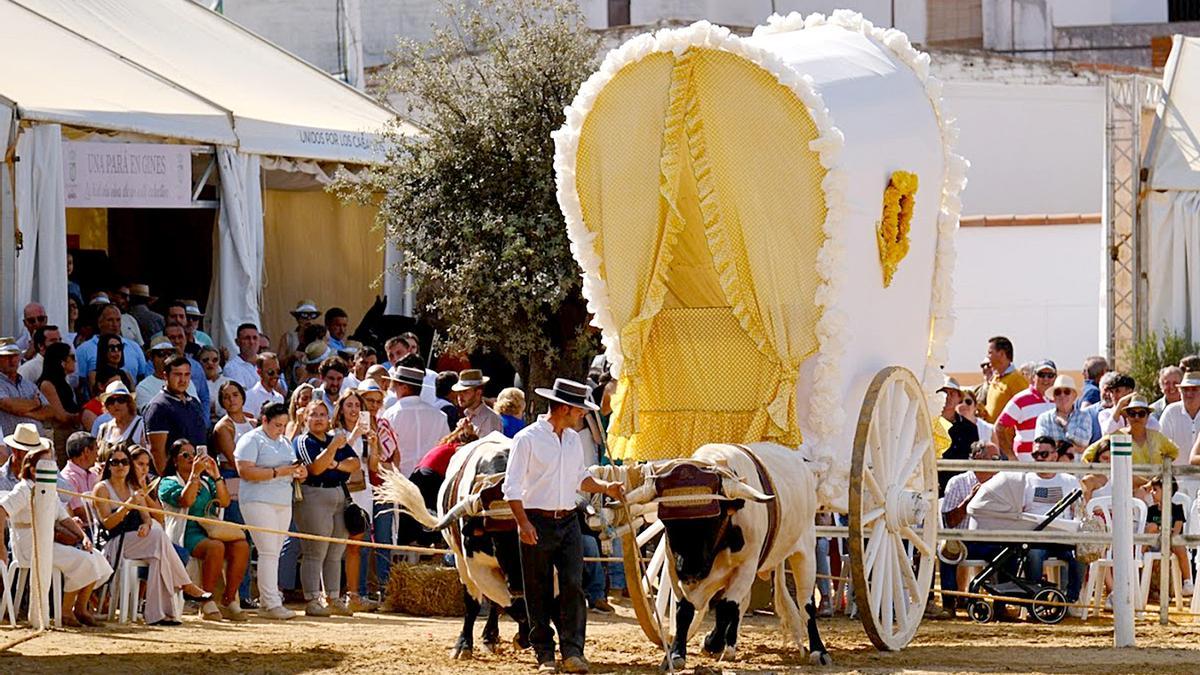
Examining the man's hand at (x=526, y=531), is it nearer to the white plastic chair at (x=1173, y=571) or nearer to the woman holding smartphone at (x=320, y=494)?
the woman holding smartphone at (x=320, y=494)

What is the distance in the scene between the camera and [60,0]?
21.8 m

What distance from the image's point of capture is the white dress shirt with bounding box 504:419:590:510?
447 inches

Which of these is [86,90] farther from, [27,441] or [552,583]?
[552,583]

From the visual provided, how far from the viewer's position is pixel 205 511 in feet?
48.0

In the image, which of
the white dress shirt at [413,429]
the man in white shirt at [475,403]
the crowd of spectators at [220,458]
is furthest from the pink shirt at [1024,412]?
the white dress shirt at [413,429]

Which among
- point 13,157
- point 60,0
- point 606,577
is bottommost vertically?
point 606,577

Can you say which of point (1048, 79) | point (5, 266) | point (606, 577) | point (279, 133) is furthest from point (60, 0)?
point (1048, 79)

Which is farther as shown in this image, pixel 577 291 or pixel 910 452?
pixel 577 291

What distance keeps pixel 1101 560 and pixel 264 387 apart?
270 inches

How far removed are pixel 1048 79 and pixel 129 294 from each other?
58.9 ft

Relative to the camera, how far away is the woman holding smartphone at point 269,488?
48.3 ft

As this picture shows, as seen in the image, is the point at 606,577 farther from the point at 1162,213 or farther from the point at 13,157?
the point at 1162,213

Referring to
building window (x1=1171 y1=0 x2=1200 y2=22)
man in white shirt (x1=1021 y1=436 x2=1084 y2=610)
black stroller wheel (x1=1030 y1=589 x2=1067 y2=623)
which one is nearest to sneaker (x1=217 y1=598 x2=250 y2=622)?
black stroller wheel (x1=1030 y1=589 x2=1067 y2=623)

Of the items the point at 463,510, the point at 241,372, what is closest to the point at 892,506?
the point at 463,510
